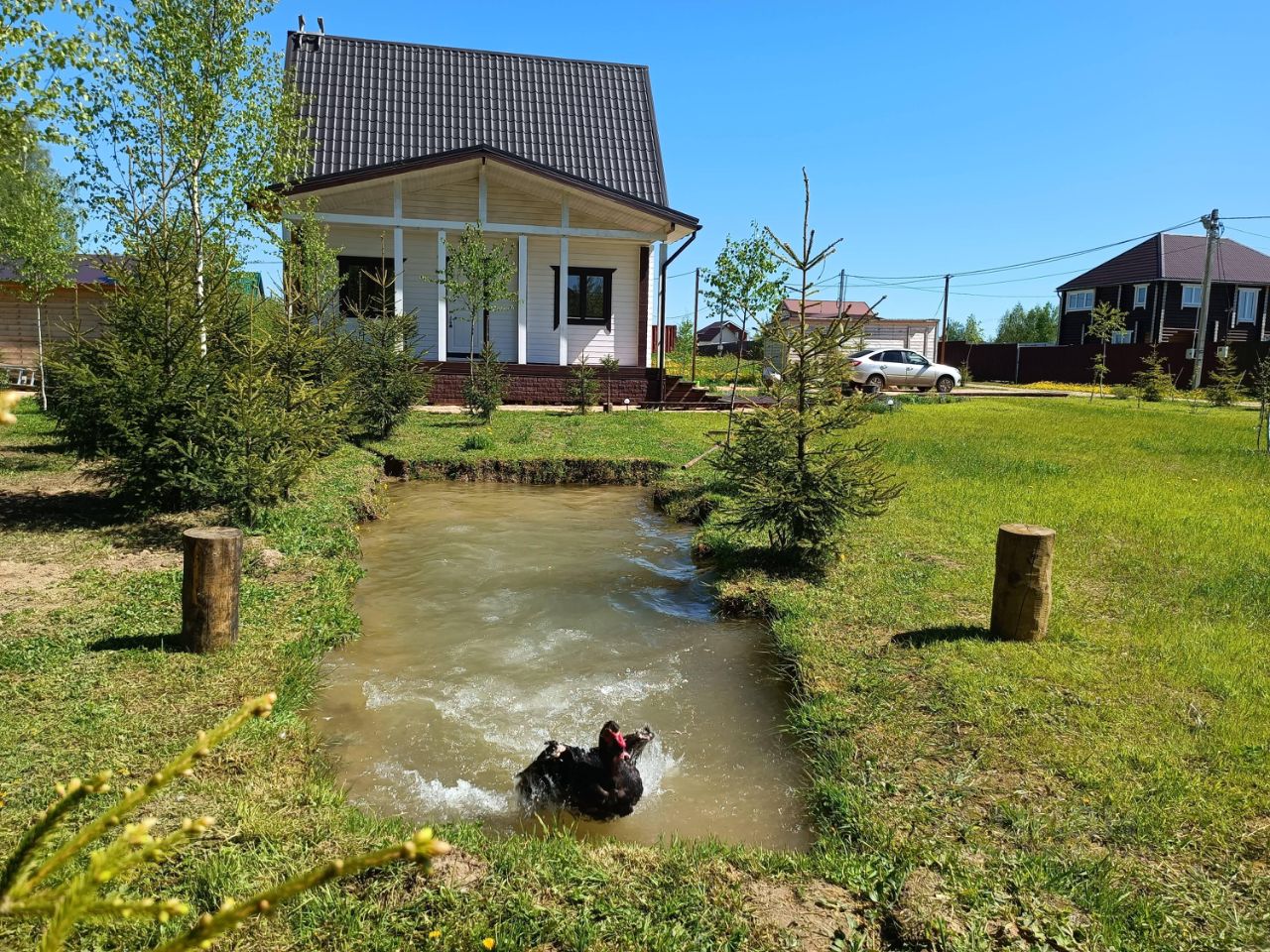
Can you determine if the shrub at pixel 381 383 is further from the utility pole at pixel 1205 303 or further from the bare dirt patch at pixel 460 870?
the utility pole at pixel 1205 303

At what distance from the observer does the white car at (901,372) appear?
3058 centimetres

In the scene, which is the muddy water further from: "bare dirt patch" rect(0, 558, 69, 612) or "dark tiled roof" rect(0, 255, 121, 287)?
"dark tiled roof" rect(0, 255, 121, 287)

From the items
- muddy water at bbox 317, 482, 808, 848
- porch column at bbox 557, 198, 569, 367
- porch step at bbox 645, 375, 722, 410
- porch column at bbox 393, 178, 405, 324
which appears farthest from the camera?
porch step at bbox 645, 375, 722, 410

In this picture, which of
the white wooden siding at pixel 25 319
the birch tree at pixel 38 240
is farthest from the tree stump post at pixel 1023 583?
the white wooden siding at pixel 25 319

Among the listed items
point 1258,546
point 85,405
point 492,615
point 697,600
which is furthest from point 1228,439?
point 85,405

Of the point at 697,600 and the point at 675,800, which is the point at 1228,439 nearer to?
the point at 697,600

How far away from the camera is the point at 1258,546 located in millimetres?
8094

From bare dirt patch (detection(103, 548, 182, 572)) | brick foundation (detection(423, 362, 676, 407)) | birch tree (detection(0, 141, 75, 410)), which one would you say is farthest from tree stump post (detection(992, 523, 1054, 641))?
birch tree (detection(0, 141, 75, 410))

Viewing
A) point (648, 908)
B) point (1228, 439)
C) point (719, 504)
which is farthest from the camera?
point (1228, 439)

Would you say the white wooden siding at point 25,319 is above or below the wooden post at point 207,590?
above

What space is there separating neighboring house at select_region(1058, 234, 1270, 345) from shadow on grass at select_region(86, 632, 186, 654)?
51.9 meters

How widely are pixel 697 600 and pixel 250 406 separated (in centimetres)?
478

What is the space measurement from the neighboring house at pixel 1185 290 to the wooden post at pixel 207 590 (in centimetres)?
5164

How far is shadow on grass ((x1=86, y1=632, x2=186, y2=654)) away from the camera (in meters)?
5.36
